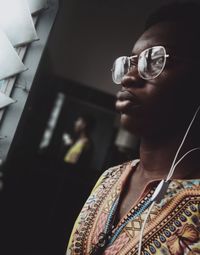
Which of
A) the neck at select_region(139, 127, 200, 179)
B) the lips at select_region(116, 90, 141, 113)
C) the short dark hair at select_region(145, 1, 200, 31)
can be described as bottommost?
the neck at select_region(139, 127, 200, 179)

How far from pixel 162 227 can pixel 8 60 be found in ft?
2.03

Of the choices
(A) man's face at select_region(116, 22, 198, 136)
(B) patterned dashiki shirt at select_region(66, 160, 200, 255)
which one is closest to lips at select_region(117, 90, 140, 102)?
(A) man's face at select_region(116, 22, 198, 136)

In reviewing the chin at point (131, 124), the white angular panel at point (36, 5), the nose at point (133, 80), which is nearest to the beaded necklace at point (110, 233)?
the chin at point (131, 124)

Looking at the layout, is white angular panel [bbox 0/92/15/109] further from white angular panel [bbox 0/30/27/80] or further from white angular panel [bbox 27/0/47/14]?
white angular panel [bbox 27/0/47/14]

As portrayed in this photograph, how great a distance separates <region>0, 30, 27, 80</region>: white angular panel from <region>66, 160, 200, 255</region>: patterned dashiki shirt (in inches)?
19.0

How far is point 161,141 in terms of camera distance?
2.63 feet

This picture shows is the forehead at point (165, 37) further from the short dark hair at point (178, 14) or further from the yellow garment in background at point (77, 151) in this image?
the yellow garment in background at point (77, 151)

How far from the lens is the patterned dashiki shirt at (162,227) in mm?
643

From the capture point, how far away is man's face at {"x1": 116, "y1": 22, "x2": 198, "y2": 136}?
29.5 inches

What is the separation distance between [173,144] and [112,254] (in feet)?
1.06

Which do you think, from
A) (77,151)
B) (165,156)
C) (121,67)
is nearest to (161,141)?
(165,156)

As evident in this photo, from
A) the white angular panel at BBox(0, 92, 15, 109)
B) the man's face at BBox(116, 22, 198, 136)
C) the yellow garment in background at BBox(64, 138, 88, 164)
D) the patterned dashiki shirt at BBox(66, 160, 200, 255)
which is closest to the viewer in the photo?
the patterned dashiki shirt at BBox(66, 160, 200, 255)

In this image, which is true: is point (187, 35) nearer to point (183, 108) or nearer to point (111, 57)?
point (183, 108)

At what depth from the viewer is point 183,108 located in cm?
77
